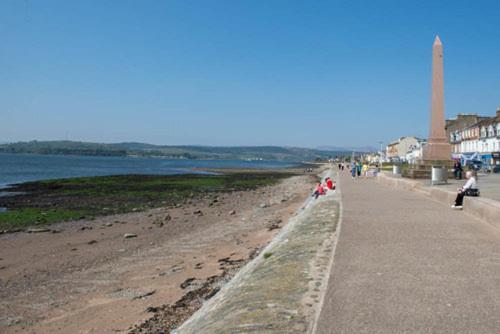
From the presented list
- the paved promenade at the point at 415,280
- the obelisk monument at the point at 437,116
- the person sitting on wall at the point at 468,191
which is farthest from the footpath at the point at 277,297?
the obelisk monument at the point at 437,116

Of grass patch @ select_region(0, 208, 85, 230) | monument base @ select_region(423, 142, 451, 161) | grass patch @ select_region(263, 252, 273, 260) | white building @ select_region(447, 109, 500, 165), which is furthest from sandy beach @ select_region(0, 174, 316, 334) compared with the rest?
white building @ select_region(447, 109, 500, 165)

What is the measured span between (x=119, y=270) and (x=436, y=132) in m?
17.7

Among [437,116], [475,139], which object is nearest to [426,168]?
[437,116]

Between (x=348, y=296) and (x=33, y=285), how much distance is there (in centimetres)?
768

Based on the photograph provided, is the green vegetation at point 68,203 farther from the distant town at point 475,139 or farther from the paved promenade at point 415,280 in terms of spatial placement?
the distant town at point 475,139

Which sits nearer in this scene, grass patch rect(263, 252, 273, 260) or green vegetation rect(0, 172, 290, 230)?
grass patch rect(263, 252, 273, 260)

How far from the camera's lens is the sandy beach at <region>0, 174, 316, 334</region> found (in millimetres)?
7457

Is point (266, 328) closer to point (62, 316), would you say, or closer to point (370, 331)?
point (370, 331)

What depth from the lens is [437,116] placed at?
22828 mm

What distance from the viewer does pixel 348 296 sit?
4.57m

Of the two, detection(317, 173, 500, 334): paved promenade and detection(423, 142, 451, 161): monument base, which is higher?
detection(423, 142, 451, 161): monument base

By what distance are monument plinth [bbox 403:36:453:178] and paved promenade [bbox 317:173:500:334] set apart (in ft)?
47.8

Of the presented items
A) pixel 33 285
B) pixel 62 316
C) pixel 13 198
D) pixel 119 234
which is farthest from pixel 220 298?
pixel 13 198

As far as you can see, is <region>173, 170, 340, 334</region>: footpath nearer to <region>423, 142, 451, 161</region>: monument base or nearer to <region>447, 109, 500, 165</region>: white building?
<region>423, 142, 451, 161</region>: monument base
